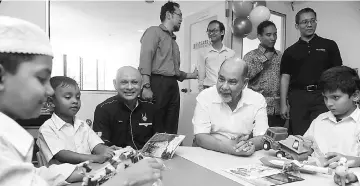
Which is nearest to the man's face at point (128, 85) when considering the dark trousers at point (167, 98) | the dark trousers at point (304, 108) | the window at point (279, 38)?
the dark trousers at point (167, 98)

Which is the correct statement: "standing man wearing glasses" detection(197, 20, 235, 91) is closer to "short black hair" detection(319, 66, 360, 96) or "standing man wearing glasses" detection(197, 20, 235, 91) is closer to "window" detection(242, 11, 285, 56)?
"window" detection(242, 11, 285, 56)

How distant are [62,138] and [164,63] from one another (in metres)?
1.79

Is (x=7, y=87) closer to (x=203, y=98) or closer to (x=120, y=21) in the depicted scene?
(x=203, y=98)

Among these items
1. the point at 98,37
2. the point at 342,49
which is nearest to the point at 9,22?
the point at 342,49

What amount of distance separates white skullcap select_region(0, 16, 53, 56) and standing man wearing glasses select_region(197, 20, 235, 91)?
3.06m

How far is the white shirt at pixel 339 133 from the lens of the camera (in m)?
1.49

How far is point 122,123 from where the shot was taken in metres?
1.93

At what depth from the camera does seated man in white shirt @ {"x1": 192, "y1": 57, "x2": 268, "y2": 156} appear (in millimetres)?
1736

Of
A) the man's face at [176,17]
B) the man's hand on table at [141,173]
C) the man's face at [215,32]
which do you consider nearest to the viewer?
the man's hand on table at [141,173]

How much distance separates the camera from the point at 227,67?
1751 millimetres

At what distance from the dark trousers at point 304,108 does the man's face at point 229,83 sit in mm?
1133

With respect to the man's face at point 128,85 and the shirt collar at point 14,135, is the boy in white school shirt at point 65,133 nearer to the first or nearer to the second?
the man's face at point 128,85

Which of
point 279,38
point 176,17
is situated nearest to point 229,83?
point 176,17

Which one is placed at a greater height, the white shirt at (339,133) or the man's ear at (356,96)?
the man's ear at (356,96)
